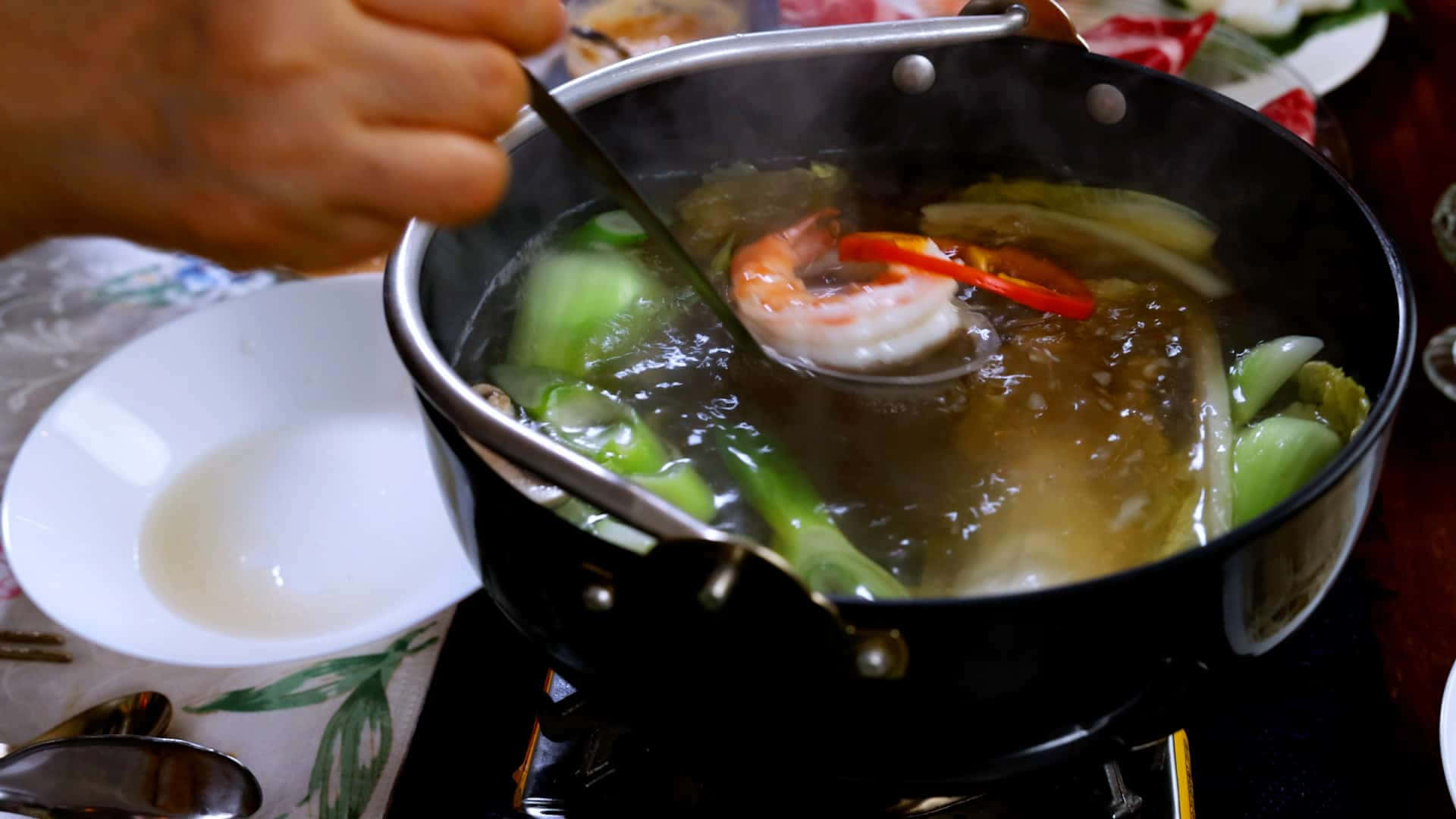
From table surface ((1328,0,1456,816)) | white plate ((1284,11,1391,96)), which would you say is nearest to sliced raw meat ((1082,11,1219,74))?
white plate ((1284,11,1391,96))

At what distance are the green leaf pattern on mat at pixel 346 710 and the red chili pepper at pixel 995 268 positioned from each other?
0.65 meters

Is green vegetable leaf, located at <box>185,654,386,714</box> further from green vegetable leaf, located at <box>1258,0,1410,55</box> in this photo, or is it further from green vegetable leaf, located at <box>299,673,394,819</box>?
green vegetable leaf, located at <box>1258,0,1410,55</box>

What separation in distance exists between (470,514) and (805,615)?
29 centimetres

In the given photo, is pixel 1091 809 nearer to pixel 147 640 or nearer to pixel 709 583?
pixel 709 583

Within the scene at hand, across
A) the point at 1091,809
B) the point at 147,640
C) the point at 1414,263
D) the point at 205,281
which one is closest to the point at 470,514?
the point at 147,640

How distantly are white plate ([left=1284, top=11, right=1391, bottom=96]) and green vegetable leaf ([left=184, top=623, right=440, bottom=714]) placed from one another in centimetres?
179

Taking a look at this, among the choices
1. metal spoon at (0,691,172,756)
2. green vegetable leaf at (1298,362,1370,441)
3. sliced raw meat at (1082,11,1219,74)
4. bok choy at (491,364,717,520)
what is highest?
bok choy at (491,364,717,520)

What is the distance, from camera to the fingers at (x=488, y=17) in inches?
22.5

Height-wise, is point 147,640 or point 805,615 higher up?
point 805,615

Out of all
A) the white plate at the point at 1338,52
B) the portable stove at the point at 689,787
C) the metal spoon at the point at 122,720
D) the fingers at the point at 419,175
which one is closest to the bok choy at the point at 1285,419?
the portable stove at the point at 689,787

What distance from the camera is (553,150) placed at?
1.09 metres

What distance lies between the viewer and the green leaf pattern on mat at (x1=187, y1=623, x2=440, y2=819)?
103 cm

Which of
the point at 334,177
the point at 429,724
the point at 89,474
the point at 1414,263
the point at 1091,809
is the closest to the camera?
the point at 334,177

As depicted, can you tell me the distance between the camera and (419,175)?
1.88 ft
